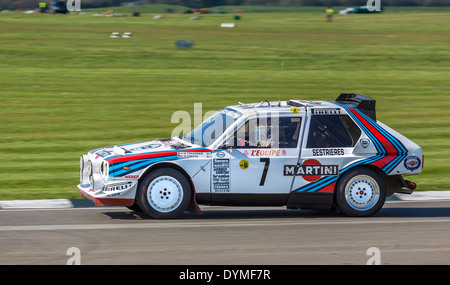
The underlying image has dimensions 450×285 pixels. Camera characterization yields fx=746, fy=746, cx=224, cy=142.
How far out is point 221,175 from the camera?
9.31 m

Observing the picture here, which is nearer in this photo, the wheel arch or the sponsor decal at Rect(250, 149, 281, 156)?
the wheel arch

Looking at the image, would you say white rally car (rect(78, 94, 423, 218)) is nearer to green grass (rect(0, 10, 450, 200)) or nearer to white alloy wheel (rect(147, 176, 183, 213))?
white alloy wheel (rect(147, 176, 183, 213))

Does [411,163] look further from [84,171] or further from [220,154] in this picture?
[84,171]

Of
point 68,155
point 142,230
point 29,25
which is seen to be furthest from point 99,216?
point 29,25

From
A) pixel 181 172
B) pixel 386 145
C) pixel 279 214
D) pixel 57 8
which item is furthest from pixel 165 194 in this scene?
pixel 57 8

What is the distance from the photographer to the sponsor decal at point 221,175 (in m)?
9.30

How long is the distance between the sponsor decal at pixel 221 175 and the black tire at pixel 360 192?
1463 mm

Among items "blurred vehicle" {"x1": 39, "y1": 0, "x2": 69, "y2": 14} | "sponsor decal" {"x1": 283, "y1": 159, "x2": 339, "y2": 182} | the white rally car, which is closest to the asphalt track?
the white rally car

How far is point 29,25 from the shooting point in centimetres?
4591

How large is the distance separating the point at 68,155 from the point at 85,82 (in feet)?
31.7

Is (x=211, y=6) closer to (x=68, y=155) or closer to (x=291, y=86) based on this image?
(x=291, y=86)

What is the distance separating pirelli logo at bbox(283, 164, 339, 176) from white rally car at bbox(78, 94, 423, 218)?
13 millimetres

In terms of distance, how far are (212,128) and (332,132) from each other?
1.58 meters

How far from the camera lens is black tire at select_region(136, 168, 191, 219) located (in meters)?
9.18
